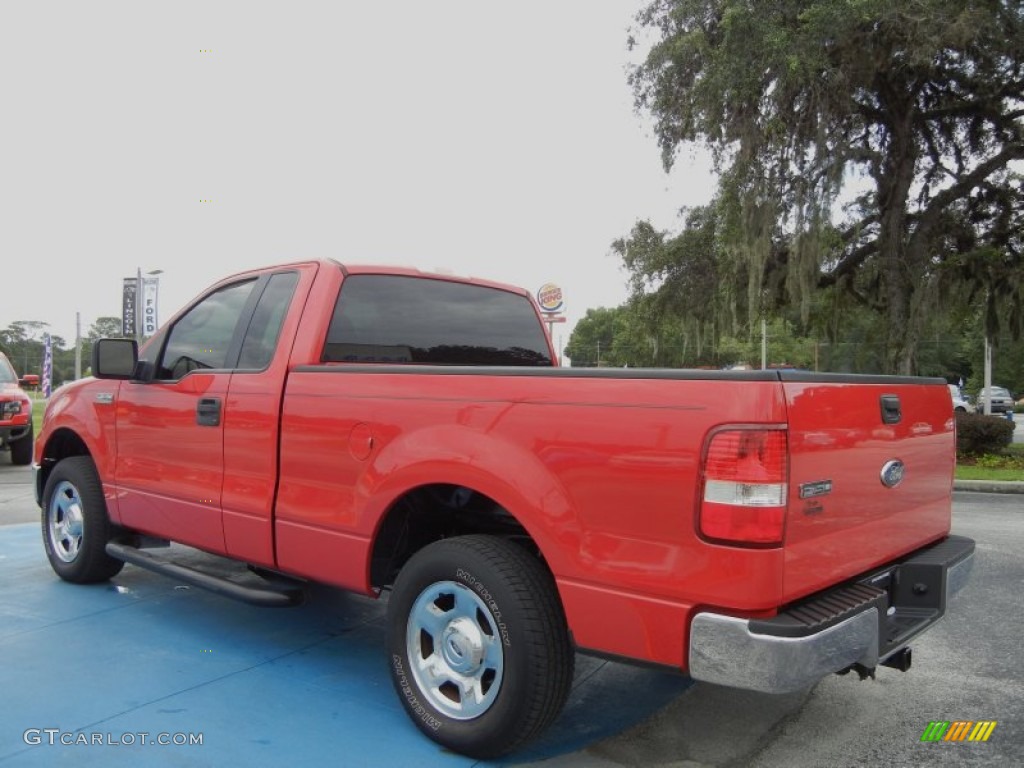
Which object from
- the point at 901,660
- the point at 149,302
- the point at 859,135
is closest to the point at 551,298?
Answer: the point at 859,135

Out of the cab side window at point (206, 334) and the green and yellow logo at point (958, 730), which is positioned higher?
the cab side window at point (206, 334)

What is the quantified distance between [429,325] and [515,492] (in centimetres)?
171

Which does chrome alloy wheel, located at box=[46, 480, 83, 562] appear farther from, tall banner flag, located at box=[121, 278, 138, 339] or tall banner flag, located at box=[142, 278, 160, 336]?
tall banner flag, located at box=[121, 278, 138, 339]

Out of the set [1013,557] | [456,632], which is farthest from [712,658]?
[1013,557]

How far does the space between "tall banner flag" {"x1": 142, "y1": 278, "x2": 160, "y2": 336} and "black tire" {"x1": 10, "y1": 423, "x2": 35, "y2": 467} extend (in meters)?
9.16

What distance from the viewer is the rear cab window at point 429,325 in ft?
12.8

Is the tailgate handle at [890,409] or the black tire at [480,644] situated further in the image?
the tailgate handle at [890,409]

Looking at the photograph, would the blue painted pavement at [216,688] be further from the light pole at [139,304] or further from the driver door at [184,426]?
the light pole at [139,304]

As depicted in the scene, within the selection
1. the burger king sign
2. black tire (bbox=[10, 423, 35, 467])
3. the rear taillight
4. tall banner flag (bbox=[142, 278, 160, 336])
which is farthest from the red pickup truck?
tall banner flag (bbox=[142, 278, 160, 336])

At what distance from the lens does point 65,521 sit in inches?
203

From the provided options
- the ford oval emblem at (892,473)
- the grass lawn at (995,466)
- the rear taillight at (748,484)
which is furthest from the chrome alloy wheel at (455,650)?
the grass lawn at (995,466)

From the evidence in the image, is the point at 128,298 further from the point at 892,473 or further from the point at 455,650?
the point at 892,473

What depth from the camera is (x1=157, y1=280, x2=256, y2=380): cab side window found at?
4195mm

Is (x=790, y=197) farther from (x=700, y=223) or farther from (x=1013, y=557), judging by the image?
(x=1013, y=557)
